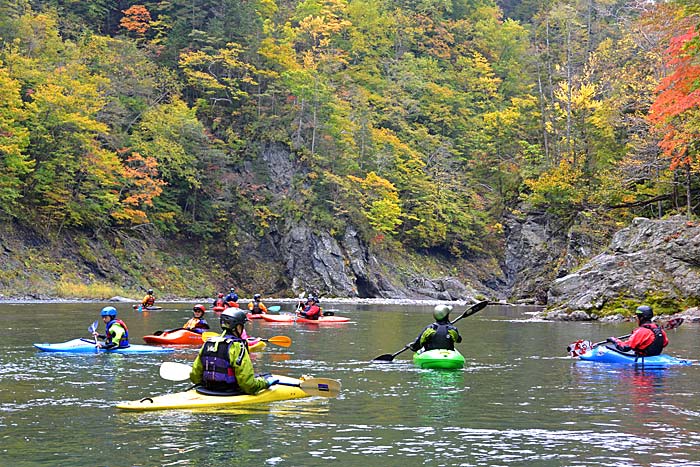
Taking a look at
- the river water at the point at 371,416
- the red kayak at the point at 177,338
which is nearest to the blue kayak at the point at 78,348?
the river water at the point at 371,416

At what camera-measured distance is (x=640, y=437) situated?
11.9 m

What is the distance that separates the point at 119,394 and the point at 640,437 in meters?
8.79

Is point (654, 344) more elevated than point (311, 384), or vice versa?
point (654, 344)

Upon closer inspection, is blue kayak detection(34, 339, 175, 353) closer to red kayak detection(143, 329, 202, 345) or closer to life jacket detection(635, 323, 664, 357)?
red kayak detection(143, 329, 202, 345)

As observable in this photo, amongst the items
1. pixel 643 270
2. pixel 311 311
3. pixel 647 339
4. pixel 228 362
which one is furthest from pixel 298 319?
pixel 228 362

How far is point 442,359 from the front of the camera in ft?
63.7

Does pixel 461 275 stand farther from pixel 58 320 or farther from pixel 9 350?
pixel 9 350

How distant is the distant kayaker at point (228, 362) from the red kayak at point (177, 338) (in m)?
10.6

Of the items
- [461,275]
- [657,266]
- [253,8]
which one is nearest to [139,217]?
[253,8]

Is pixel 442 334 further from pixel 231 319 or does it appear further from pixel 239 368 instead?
pixel 231 319

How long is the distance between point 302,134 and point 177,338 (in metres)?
43.3

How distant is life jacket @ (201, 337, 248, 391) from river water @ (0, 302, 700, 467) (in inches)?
18.5

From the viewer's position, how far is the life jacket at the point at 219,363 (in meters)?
13.2

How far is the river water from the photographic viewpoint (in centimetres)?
1059
